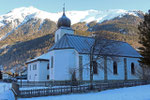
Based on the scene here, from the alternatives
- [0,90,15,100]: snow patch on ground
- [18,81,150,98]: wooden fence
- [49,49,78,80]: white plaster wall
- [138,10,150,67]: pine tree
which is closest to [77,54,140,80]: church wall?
[49,49,78,80]: white plaster wall

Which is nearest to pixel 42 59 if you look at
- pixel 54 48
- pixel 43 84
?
pixel 54 48

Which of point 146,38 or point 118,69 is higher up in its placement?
point 146,38

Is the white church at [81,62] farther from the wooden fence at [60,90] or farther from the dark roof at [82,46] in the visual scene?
the wooden fence at [60,90]

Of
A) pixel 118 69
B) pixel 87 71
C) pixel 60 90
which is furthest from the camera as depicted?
pixel 118 69

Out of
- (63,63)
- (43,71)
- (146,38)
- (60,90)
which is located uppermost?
(146,38)

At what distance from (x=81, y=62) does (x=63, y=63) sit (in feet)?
11.0

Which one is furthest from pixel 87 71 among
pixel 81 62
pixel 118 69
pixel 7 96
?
pixel 7 96

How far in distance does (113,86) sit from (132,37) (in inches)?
5906

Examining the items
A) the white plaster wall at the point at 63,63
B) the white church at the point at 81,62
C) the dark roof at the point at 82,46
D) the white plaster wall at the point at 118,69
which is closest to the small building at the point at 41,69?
the white church at the point at 81,62

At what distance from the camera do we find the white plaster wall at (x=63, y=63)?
3216 cm

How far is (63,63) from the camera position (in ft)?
107

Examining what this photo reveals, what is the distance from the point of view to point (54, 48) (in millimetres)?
33438

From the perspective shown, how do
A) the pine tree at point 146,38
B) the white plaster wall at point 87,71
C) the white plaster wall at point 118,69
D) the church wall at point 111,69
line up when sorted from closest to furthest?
the pine tree at point 146,38 < the white plaster wall at point 87,71 < the church wall at point 111,69 < the white plaster wall at point 118,69

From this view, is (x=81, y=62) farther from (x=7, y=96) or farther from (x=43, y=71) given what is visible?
(x=7, y=96)
